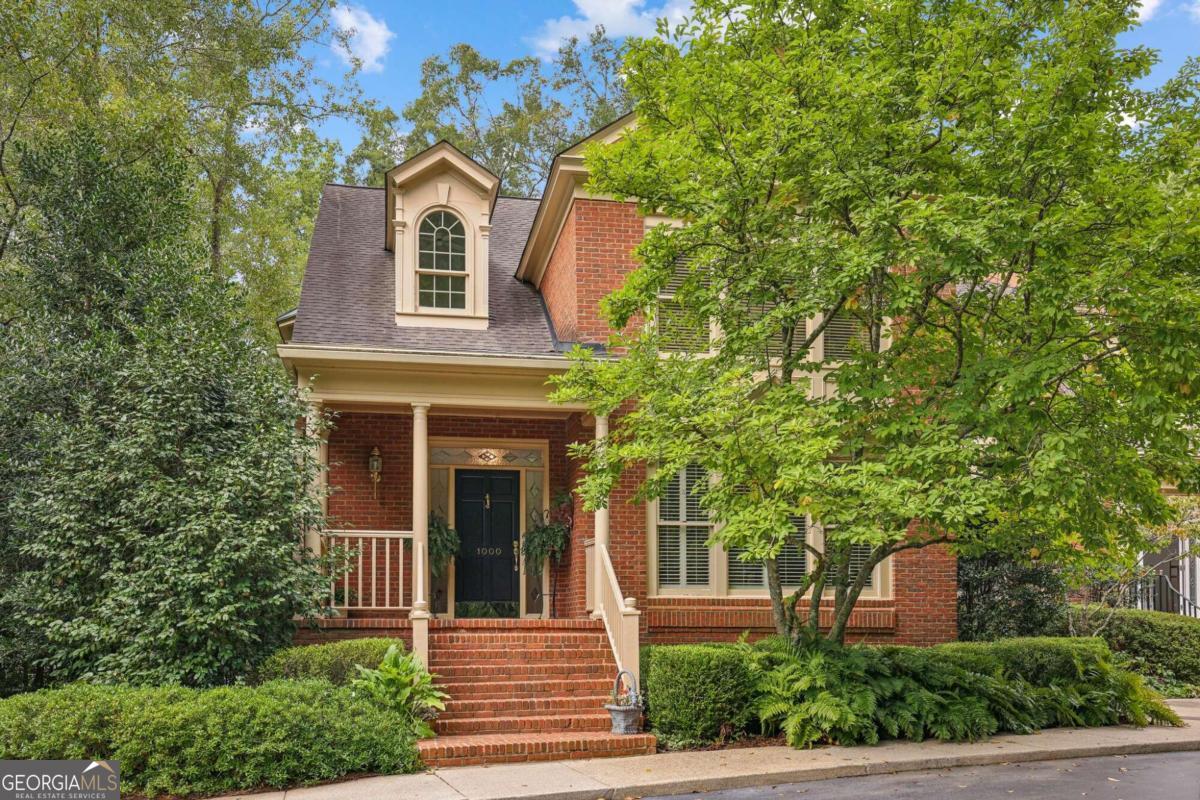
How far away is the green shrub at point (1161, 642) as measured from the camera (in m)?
14.7

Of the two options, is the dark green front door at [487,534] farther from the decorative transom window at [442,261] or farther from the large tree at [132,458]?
the large tree at [132,458]

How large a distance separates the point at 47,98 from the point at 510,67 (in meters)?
23.4

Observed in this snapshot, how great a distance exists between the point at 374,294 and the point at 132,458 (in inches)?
189

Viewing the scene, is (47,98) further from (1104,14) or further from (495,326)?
(1104,14)

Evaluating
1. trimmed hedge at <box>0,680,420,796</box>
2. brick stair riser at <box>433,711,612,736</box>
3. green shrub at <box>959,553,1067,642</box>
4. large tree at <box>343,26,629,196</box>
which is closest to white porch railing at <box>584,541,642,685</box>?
brick stair riser at <box>433,711,612,736</box>

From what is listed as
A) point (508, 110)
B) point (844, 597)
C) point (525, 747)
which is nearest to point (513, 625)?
point (525, 747)

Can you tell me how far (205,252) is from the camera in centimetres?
1192

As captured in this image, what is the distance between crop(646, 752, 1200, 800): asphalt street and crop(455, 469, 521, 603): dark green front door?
629 centimetres

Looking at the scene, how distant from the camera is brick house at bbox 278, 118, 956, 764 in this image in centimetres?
1171

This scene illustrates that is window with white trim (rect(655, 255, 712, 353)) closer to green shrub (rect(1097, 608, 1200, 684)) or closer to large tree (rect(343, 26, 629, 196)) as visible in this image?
green shrub (rect(1097, 608, 1200, 684))

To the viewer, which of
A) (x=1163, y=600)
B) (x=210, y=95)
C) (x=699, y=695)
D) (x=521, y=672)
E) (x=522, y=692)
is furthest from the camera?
(x=210, y=95)

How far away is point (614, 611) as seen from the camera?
1105 centimetres

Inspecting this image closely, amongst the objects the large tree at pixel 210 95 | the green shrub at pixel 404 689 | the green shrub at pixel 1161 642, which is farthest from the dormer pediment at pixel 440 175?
the green shrub at pixel 1161 642

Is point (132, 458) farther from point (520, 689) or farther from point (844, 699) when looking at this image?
point (844, 699)
